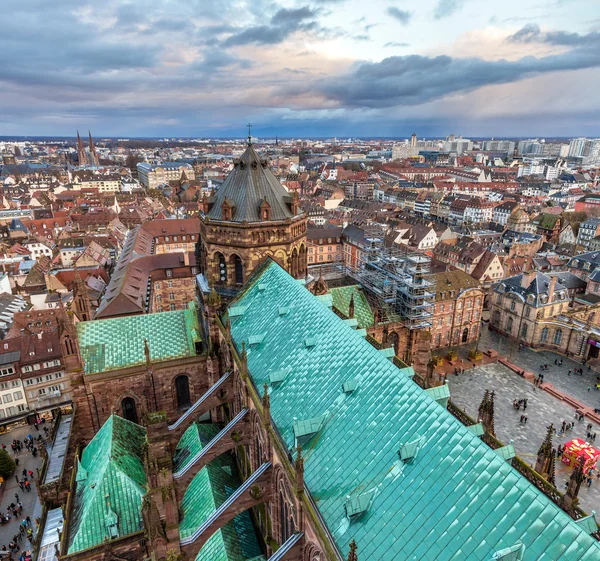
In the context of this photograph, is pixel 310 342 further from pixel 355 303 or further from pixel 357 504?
pixel 355 303

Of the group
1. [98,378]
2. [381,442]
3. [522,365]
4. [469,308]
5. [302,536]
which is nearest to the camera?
[381,442]

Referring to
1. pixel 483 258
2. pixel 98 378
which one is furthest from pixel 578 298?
pixel 98 378

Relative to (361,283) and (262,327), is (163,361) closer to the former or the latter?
(262,327)

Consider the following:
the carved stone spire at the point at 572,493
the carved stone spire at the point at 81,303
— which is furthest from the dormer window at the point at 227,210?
the carved stone spire at the point at 572,493

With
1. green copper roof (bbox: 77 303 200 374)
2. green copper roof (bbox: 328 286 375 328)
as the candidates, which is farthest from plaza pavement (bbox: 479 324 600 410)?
green copper roof (bbox: 77 303 200 374)

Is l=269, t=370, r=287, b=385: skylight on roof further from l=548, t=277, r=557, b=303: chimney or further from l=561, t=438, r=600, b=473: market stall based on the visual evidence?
l=548, t=277, r=557, b=303: chimney

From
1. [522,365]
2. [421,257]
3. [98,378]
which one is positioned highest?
[421,257]

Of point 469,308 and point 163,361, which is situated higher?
point 163,361
